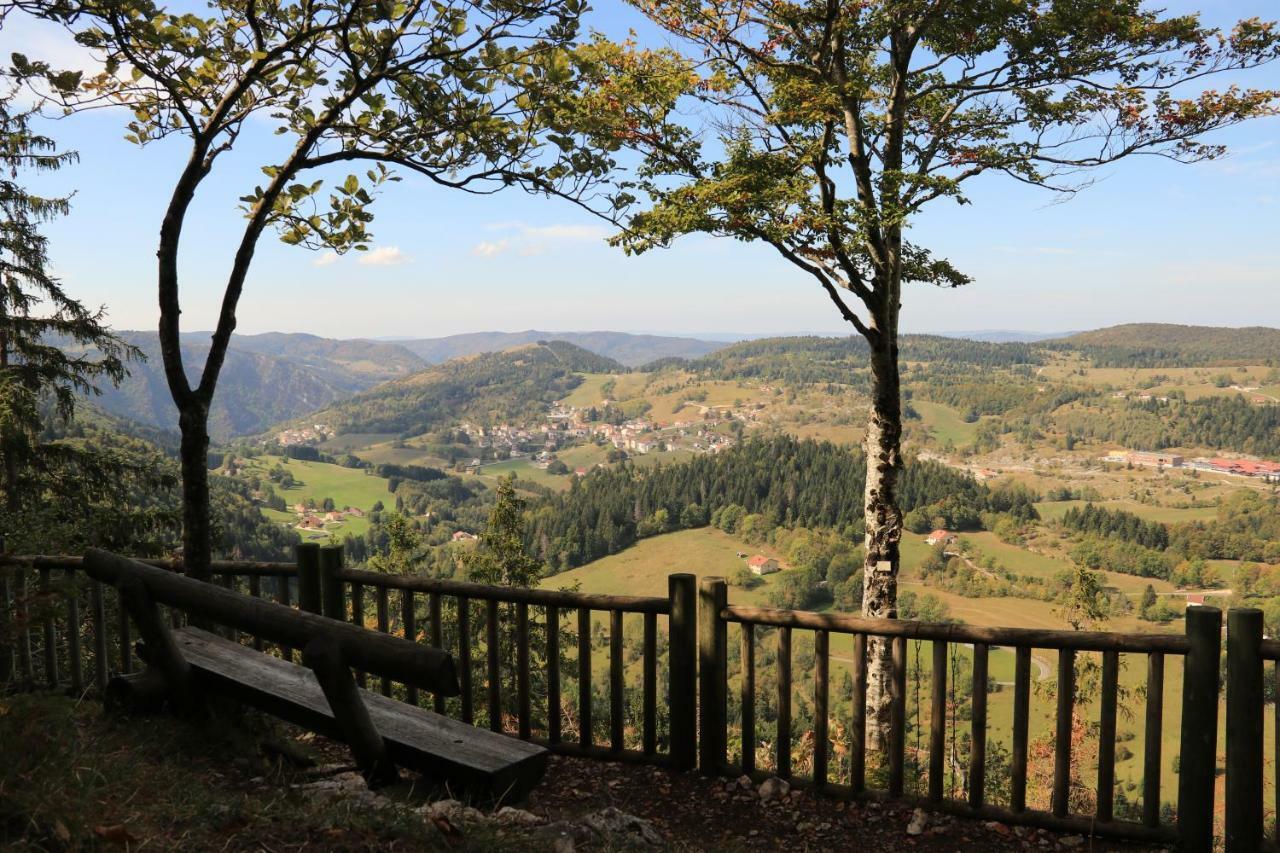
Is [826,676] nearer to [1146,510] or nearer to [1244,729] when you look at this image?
[1244,729]

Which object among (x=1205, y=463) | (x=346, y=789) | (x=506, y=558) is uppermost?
(x=346, y=789)

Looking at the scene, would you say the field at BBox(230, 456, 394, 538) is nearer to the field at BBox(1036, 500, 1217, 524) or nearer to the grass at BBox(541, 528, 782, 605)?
the grass at BBox(541, 528, 782, 605)

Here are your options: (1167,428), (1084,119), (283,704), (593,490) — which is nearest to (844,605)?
(593,490)

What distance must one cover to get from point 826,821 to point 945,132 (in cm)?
713

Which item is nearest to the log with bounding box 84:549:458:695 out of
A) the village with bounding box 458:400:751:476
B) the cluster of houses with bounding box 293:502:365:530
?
the cluster of houses with bounding box 293:502:365:530

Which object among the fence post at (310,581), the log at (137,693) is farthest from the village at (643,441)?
the log at (137,693)

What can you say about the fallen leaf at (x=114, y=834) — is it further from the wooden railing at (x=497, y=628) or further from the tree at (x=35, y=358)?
the tree at (x=35, y=358)

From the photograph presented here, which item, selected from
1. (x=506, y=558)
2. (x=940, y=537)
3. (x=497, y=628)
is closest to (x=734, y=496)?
(x=940, y=537)

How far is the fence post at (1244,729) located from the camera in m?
3.43

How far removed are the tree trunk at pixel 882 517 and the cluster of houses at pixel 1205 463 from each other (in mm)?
146883

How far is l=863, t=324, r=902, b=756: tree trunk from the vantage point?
324 inches

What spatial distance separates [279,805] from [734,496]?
337 ft

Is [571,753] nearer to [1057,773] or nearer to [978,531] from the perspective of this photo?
[1057,773]

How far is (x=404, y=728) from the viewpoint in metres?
3.43
